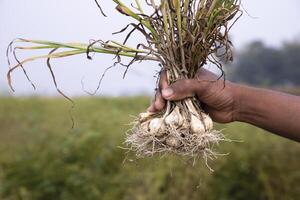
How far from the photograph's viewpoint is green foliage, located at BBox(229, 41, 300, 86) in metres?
13.9

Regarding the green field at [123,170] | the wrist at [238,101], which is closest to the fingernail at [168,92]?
the wrist at [238,101]

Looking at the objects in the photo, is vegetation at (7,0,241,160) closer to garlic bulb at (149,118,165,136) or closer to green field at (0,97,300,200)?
garlic bulb at (149,118,165,136)

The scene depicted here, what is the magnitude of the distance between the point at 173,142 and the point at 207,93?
190 mm

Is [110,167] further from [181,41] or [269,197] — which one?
[181,41]

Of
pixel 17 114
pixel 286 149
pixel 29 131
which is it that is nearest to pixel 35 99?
pixel 17 114

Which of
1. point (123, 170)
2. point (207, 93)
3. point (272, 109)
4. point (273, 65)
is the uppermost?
point (207, 93)

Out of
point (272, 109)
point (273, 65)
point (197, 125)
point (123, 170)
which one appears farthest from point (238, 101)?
point (273, 65)

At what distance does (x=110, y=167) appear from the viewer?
4.30m

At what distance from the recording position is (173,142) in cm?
168

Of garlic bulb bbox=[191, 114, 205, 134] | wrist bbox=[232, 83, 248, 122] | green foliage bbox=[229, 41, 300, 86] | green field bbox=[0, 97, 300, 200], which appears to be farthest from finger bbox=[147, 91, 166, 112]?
green foliage bbox=[229, 41, 300, 86]

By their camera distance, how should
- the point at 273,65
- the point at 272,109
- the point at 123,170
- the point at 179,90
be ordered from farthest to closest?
the point at 273,65
the point at 123,170
the point at 272,109
the point at 179,90

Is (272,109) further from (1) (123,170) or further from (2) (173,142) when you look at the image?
(1) (123,170)

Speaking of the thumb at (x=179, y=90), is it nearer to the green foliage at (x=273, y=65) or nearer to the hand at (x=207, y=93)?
the hand at (x=207, y=93)

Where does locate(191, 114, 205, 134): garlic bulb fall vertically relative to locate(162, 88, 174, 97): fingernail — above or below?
below
